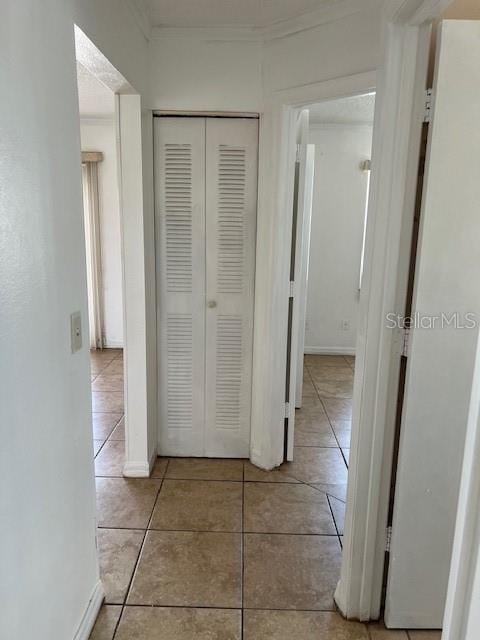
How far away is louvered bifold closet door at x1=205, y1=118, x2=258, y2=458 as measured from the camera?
250 cm

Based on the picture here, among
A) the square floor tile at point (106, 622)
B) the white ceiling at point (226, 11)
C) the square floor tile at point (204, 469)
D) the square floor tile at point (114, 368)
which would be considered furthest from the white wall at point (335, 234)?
the square floor tile at point (106, 622)

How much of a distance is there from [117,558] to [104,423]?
4.77 feet

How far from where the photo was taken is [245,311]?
8.78 feet

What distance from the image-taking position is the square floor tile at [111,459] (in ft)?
8.68

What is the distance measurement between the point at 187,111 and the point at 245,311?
118cm

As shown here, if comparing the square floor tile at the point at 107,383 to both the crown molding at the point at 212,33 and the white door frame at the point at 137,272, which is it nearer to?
the white door frame at the point at 137,272

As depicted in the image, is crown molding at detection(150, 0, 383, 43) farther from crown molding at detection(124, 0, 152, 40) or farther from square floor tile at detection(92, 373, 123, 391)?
square floor tile at detection(92, 373, 123, 391)

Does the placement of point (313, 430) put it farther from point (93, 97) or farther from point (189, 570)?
point (93, 97)

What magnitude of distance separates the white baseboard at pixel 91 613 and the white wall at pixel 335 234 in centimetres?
400

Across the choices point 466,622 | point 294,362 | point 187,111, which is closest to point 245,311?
point 294,362

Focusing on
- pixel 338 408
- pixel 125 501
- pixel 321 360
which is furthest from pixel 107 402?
pixel 321 360

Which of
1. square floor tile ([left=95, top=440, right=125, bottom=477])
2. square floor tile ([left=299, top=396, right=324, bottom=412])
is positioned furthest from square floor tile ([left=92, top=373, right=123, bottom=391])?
square floor tile ([left=299, top=396, right=324, bottom=412])

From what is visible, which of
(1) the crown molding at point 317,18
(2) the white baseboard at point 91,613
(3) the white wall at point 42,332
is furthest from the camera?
(1) the crown molding at point 317,18

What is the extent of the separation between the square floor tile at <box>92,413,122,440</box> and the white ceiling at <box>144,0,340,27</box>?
98.1 inches
